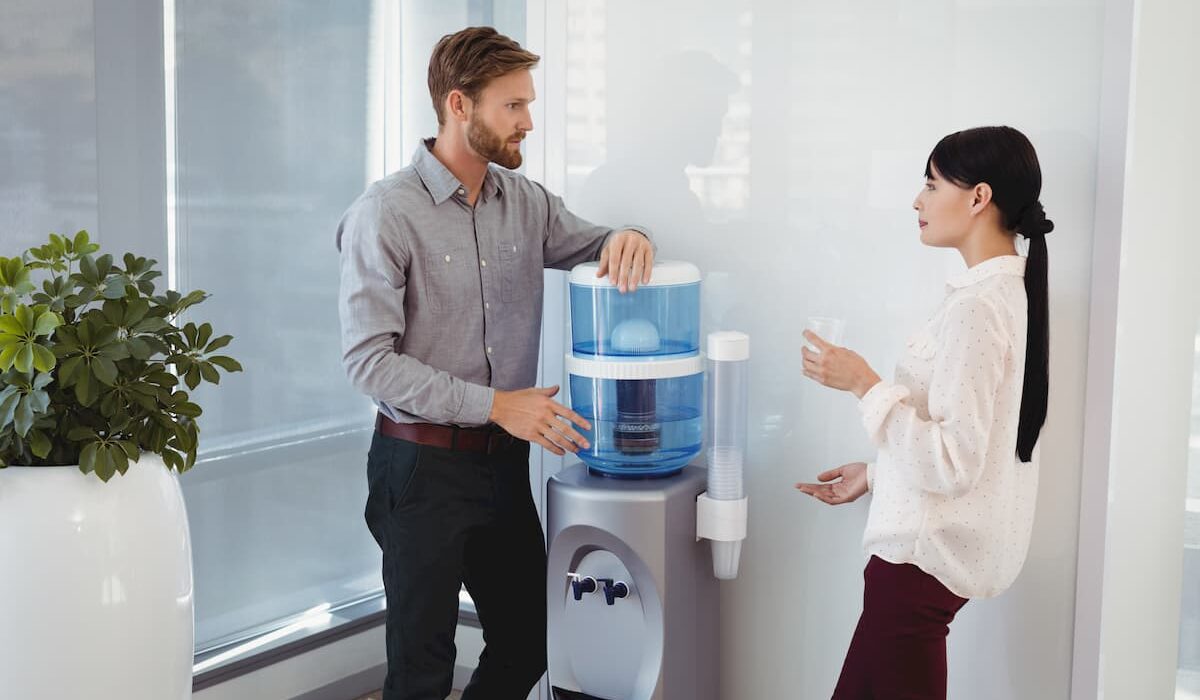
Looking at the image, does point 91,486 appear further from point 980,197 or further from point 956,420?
point 980,197

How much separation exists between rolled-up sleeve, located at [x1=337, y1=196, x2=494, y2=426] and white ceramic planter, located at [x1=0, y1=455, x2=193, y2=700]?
434 mm

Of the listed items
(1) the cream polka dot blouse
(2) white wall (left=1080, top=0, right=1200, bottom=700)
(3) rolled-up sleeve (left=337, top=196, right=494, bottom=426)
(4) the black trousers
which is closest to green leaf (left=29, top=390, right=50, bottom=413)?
(3) rolled-up sleeve (left=337, top=196, right=494, bottom=426)

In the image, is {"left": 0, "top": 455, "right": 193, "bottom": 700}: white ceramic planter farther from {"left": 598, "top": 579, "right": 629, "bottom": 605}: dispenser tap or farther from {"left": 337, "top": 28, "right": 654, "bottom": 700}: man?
{"left": 598, "top": 579, "right": 629, "bottom": 605}: dispenser tap

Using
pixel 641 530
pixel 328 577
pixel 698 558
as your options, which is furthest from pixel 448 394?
pixel 328 577

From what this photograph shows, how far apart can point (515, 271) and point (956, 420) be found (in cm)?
97

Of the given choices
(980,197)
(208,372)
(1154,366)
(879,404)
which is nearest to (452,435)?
(208,372)

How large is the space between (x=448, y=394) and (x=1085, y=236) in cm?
122

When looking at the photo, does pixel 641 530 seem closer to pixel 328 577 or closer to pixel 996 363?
pixel 996 363

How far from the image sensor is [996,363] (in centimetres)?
176

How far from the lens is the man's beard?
2.21 m

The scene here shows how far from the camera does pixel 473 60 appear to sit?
219 cm

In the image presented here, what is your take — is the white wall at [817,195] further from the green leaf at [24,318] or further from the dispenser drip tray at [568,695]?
the green leaf at [24,318]

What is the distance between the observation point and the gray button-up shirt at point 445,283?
2096mm

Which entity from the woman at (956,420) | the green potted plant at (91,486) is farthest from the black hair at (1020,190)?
the green potted plant at (91,486)
